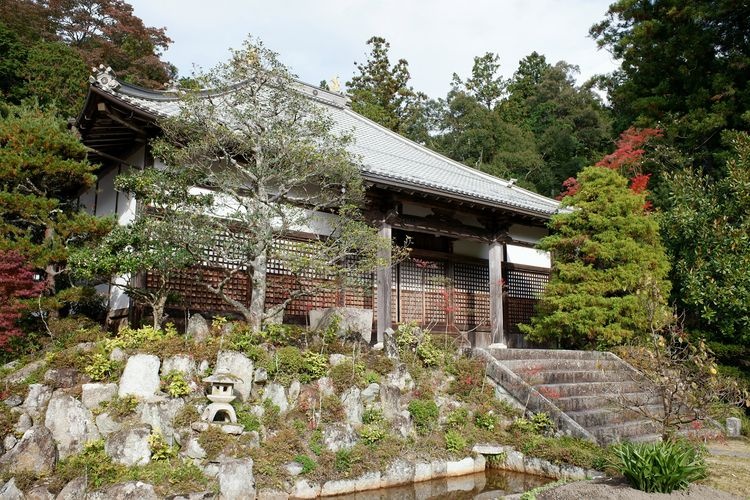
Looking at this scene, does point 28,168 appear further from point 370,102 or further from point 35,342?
point 370,102

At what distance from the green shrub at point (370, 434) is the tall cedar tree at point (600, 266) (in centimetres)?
569

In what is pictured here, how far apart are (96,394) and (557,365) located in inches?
326

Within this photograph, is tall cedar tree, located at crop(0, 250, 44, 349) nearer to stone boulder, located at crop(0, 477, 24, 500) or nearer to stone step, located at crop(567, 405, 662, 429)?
stone boulder, located at crop(0, 477, 24, 500)

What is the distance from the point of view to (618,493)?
6.08 metres

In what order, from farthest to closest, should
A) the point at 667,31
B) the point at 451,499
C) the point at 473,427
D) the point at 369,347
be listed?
the point at 667,31
the point at 369,347
the point at 473,427
the point at 451,499

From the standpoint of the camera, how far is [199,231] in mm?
9305

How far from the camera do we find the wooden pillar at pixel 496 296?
45.4 feet

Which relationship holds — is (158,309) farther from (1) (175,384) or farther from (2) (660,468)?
(2) (660,468)

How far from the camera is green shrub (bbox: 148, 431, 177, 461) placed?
7.07m

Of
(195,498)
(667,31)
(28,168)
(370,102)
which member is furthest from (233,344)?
(370,102)

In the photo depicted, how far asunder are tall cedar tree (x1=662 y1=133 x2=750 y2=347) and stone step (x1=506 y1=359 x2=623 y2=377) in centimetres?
246

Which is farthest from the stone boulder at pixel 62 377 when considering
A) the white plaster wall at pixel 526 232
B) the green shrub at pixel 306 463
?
the white plaster wall at pixel 526 232

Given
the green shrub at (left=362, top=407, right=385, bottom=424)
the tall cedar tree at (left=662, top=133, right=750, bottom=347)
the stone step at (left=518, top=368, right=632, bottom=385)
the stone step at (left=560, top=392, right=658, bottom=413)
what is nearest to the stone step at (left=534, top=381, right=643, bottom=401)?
the stone step at (left=560, top=392, right=658, bottom=413)

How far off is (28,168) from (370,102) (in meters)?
28.4
